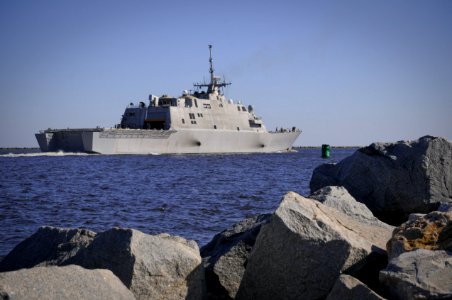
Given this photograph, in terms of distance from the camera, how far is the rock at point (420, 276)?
10.9 feet

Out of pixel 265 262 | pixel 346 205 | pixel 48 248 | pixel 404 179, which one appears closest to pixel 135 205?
pixel 404 179

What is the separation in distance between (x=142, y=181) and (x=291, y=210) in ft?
56.3

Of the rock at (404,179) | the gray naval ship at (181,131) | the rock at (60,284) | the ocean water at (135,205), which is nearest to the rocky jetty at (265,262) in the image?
the rock at (60,284)

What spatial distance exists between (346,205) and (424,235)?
5.79 ft

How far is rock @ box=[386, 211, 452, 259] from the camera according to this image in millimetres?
4121

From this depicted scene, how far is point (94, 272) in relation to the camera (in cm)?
328

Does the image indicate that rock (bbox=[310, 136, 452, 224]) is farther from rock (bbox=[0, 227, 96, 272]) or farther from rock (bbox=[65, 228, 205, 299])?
rock (bbox=[0, 227, 96, 272])

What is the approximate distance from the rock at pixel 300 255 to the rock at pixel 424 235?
24cm

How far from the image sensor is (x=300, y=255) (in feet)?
13.8

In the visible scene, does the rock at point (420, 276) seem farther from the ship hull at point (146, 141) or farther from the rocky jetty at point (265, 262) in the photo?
the ship hull at point (146, 141)

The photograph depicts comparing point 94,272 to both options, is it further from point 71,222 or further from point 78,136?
point 78,136

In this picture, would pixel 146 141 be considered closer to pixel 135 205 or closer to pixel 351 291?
pixel 135 205

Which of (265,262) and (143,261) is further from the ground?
(143,261)

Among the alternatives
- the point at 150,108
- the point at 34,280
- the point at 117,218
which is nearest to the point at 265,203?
the point at 117,218
